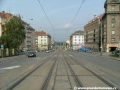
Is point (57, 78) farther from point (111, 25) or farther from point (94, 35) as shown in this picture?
point (94, 35)

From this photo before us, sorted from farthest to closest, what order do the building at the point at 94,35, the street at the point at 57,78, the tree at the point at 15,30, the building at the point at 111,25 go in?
the building at the point at 94,35 < the building at the point at 111,25 < the tree at the point at 15,30 < the street at the point at 57,78

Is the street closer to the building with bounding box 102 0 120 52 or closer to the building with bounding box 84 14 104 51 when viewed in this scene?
the building with bounding box 102 0 120 52

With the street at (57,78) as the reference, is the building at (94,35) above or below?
above

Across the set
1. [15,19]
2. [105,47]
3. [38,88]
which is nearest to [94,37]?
[105,47]

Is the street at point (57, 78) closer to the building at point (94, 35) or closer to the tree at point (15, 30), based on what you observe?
the tree at point (15, 30)

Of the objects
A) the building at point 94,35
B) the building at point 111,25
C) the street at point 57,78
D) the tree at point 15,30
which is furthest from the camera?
the building at point 94,35

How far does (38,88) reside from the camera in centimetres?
1287

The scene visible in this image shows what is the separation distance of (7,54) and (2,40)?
5.76m

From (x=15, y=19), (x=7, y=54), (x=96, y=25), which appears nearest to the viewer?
(x=7, y=54)

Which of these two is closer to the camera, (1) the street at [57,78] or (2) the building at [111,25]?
(1) the street at [57,78]

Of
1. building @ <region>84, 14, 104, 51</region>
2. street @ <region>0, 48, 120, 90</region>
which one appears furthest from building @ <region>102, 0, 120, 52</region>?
street @ <region>0, 48, 120, 90</region>

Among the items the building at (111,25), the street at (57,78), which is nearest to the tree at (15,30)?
the building at (111,25)

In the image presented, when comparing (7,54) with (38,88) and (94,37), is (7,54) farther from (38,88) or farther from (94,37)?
(94,37)

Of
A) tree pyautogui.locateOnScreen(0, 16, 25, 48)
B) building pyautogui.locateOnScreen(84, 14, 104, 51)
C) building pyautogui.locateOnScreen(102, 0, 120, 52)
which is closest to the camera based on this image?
tree pyautogui.locateOnScreen(0, 16, 25, 48)
